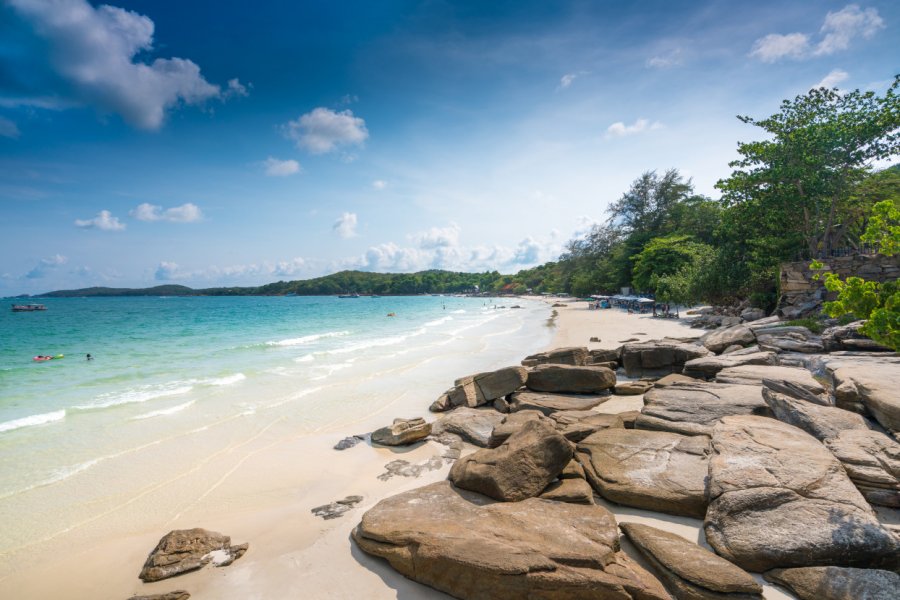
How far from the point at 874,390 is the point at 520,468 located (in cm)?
647

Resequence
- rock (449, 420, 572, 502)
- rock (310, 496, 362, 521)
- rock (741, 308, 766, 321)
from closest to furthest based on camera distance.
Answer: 1. rock (449, 420, 572, 502)
2. rock (310, 496, 362, 521)
3. rock (741, 308, 766, 321)

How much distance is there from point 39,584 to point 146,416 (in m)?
8.40

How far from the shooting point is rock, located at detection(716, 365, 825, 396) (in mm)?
7960

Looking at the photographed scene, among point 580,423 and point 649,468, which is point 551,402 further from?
point 649,468

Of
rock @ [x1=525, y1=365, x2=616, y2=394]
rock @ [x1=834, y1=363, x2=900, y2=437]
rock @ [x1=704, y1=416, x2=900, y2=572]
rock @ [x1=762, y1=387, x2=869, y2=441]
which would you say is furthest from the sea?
rock @ [x1=834, y1=363, x2=900, y2=437]

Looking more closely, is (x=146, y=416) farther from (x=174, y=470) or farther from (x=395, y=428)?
(x=395, y=428)

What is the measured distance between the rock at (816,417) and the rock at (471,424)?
585 centimetres

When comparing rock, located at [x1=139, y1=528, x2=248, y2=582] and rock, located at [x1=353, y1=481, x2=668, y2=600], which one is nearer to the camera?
rock, located at [x1=353, y1=481, x2=668, y2=600]

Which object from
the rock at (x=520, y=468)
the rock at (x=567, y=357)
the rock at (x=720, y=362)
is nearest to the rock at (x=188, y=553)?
the rock at (x=520, y=468)

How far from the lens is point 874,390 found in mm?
6730

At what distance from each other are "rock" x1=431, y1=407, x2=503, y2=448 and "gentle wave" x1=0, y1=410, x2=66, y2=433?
41.8ft

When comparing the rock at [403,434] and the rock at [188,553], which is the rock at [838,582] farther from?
the rock at [403,434]

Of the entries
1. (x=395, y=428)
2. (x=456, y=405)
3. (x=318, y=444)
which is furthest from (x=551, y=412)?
(x=318, y=444)

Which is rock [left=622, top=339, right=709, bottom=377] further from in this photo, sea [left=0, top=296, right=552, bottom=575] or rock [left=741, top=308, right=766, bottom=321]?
rock [left=741, top=308, right=766, bottom=321]
